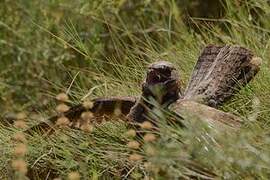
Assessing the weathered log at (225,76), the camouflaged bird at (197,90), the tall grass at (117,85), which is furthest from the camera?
the weathered log at (225,76)

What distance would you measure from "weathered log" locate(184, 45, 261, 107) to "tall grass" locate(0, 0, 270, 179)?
84mm

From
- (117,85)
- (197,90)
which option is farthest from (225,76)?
(117,85)

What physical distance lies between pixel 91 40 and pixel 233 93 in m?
2.86

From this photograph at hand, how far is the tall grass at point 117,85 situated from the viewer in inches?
138

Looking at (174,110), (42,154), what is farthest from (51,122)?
(174,110)

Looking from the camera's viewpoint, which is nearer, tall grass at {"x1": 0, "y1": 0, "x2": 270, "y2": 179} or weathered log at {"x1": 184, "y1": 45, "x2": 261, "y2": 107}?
tall grass at {"x1": 0, "y1": 0, "x2": 270, "y2": 179}

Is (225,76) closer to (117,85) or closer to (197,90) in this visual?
(197,90)

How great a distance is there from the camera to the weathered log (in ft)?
14.8

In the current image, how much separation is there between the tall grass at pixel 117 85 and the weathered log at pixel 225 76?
0.28 ft

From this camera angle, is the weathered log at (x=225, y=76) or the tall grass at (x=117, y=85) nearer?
the tall grass at (x=117, y=85)

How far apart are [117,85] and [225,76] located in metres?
0.84

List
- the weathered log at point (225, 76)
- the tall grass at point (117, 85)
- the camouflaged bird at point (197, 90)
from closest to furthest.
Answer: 1. the tall grass at point (117, 85)
2. the camouflaged bird at point (197, 90)
3. the weathered log at point (225, 76)

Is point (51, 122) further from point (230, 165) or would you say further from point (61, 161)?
point (230, 165)

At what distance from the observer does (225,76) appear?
454 cm
